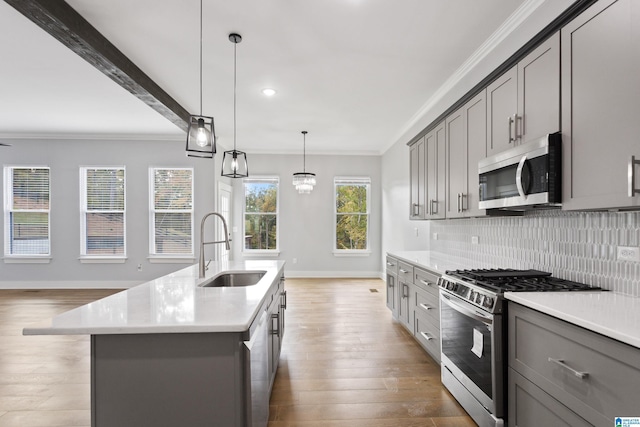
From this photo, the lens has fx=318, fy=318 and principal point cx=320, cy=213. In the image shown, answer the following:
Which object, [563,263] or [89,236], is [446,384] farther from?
[89,236]

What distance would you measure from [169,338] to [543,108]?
239 centimetres

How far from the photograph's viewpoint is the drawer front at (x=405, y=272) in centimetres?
351

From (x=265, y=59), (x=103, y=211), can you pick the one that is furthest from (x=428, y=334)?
(x=103, y=211)

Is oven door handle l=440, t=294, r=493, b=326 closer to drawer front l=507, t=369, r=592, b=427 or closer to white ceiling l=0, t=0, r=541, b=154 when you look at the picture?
drawer front l=507, t=369, r=592, b=427

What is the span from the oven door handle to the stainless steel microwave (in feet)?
2.42

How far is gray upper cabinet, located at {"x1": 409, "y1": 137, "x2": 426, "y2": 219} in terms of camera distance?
155 inches

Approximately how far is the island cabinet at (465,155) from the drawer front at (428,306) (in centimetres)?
82

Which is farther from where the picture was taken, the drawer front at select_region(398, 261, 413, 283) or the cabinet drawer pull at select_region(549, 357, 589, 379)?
the drawer front at select_region(398, 261, 413, 283)

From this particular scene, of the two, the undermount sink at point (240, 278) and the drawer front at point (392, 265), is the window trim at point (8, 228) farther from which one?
the drawer front at point (392, 265)

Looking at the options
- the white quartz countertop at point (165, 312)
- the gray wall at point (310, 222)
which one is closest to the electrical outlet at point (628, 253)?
the white quartz countertop at point (165, 312)

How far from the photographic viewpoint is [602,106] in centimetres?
153

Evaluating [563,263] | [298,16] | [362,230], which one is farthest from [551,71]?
[362,230]

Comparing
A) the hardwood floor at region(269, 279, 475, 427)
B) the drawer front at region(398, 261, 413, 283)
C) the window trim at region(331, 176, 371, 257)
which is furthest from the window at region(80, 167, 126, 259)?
the drawer front at region(398, 261, 413, 283)

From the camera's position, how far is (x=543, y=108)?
192 centimetres
